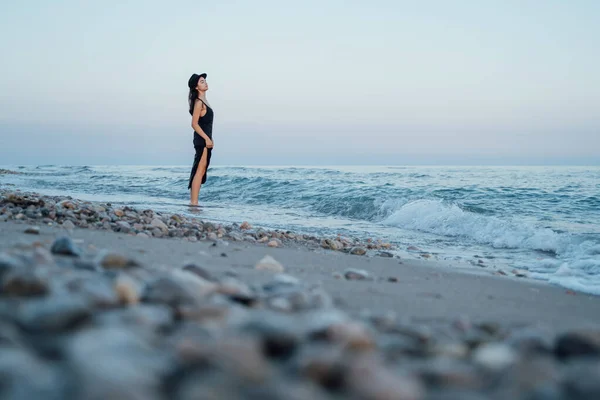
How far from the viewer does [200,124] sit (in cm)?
878

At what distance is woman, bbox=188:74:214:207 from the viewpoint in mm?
8500

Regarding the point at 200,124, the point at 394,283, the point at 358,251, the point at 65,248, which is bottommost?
the point at 358,251

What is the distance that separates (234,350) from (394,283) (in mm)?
2238

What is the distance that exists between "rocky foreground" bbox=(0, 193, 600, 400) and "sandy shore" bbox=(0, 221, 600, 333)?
534mm

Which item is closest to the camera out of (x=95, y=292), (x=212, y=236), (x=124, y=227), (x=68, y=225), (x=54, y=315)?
(x=54, y=315)

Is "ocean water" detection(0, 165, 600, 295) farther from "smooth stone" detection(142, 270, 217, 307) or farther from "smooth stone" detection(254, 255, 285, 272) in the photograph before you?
"smooth stone" detection(142, 270, 217, 307)

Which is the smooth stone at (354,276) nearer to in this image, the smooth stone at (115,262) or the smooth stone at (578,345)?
the smooth stone at (115,262)

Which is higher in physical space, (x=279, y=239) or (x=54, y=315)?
(x=54, y=315)

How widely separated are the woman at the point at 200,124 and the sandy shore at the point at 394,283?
4.44 metres

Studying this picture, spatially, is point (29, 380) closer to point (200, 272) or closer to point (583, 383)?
point (583, 383)

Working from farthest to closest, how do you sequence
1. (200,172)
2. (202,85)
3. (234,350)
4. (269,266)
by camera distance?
(200,172), (202,85), (269,266), (234,350)

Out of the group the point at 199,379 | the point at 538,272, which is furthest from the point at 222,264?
Result: the point at 538,272

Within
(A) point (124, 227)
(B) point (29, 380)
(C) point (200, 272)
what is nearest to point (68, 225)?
(A) point (124, 227)

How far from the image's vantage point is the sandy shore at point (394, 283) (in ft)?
8.20
